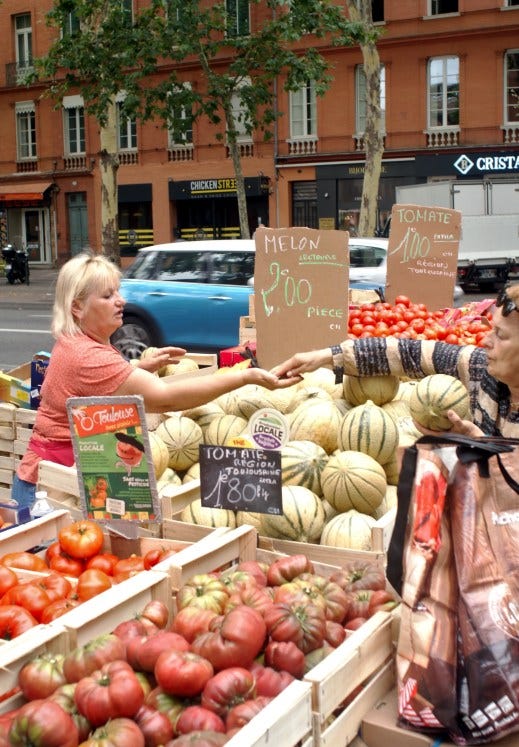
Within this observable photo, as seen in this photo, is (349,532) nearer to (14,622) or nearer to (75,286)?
(14,622)

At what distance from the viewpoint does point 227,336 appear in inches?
476

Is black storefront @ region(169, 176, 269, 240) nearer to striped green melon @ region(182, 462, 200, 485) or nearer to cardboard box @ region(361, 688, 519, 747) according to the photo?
striped green melon @ region(182, 462, 200, 485)

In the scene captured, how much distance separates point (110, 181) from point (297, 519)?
64.9 feet

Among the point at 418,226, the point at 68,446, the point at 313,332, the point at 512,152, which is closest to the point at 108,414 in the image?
the point at 68,446

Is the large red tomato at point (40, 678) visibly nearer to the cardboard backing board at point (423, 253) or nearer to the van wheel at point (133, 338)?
the cardboard backing board at point (423, 253)

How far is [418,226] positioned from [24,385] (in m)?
3.28

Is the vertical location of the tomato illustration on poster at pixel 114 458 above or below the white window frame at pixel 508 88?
below

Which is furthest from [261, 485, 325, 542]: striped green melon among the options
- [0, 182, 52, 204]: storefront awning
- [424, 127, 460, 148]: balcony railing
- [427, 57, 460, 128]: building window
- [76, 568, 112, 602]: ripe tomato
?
[0, 182, 52, 204]: storefront awning

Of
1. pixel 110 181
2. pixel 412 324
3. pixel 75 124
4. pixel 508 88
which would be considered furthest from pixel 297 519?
pixel 75 124

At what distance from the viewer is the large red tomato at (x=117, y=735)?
1.87 meters

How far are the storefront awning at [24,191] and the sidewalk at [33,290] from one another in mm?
2802

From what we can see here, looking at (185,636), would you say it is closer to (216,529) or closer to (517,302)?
(216,529)

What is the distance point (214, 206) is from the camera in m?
32.3

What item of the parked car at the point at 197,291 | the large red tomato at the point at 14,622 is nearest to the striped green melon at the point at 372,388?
the large red tomato at the point at 14,622
